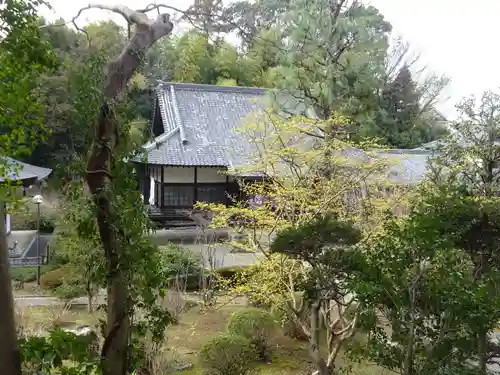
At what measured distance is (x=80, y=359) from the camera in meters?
2.04

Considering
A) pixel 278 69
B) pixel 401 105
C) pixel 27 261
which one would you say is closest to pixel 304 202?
pixel 278 69

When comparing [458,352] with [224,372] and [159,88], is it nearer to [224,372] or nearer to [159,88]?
[224,372]

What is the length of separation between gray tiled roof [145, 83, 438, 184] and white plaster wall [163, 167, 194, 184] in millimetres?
570

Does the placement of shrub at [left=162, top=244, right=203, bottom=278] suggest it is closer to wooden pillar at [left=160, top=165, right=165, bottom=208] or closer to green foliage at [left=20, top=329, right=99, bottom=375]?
wooden pillar at [left=160, top=165, right=165, bottom=208]

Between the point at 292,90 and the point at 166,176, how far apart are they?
698cm

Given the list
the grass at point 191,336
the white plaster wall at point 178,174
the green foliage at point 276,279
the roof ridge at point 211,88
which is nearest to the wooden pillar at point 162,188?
the white plaster wall at point 178,174

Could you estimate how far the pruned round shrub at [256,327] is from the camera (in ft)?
21.5

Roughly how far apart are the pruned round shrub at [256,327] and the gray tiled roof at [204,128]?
6951mm

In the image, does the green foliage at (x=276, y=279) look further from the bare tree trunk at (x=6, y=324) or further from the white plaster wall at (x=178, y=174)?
the white plaster wall at (x=178, y=174)

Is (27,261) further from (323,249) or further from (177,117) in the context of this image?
(323,249)

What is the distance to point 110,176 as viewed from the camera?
197 centimetres

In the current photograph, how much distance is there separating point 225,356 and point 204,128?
11.3m

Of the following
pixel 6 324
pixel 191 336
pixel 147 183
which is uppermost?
pixel 147 183

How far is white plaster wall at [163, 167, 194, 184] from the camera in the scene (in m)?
14.7
